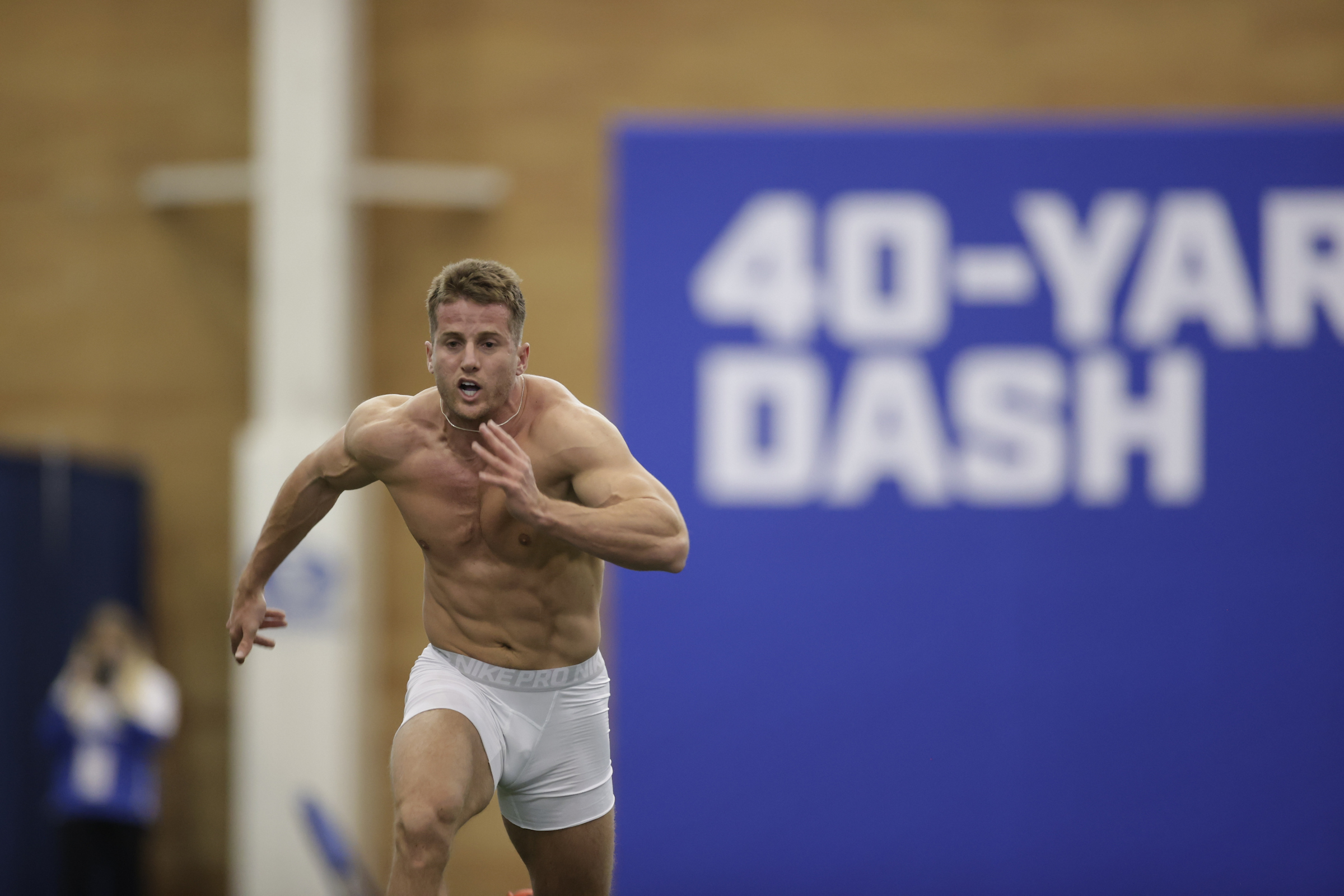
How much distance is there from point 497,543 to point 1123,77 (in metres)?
8.30

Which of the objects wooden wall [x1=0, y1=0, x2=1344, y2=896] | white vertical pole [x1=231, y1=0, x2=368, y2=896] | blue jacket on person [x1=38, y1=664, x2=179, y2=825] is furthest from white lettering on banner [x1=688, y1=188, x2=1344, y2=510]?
blue jacket on person [x1=38, y1=664, x2=179, y2=825]

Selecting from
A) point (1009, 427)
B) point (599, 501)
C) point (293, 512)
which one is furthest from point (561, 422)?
point (1009, 427)

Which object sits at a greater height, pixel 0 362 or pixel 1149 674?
pixel 0 362

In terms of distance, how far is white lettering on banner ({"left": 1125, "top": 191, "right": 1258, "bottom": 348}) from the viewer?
8.73 meters

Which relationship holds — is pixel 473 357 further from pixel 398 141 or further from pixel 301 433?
pixel 398 141

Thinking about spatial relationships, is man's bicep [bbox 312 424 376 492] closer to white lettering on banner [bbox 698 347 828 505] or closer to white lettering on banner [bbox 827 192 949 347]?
white lettering on banner [bbox 698 347 828 505]

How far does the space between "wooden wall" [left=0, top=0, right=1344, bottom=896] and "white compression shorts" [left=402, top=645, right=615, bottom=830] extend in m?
6.62

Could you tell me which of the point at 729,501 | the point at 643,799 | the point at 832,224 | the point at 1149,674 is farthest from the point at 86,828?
the point at 1149,674

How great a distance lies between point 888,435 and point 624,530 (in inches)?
225

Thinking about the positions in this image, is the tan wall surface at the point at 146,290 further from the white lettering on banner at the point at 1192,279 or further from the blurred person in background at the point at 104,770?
the white lettering on banner at the point at 1192,279

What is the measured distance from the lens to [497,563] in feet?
12.0

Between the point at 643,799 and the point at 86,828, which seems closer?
the point at 86,828

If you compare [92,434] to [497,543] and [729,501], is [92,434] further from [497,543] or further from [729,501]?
[497,543]

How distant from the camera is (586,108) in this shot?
35.1ft
